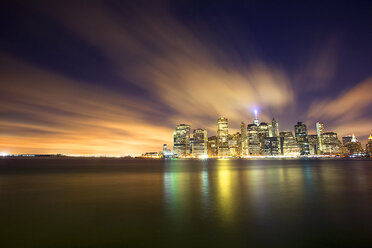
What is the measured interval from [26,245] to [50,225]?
3.13m

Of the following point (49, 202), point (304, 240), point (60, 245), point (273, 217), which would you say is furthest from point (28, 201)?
point (304, 240)

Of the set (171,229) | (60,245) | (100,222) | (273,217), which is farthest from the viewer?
(273,217)

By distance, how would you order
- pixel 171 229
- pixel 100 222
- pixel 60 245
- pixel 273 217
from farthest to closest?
pixel 273 217
pixel 100 222
pixel 171 229
pixel 60 245

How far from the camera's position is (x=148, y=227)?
43.5ft

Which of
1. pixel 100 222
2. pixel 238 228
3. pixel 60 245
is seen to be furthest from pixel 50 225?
pixel 238 228

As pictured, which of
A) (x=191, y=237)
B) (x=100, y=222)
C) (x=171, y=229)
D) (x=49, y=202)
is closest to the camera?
(x=191, y=237)

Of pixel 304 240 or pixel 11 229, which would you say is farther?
pixel 11 229

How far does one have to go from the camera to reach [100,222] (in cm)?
1408

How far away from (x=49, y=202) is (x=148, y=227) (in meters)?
A: 13.0

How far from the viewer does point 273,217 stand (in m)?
15.3

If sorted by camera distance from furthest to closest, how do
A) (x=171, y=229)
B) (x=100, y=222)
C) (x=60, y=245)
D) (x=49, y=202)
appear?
(x=49, y=202) < (x=100, y=222) < (x=171, y=229) < (x=60, y=245)

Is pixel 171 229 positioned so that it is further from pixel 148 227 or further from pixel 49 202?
pixel 49 202

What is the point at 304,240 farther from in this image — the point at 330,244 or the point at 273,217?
the point at 273,217

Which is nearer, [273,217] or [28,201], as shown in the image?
[273,217]
